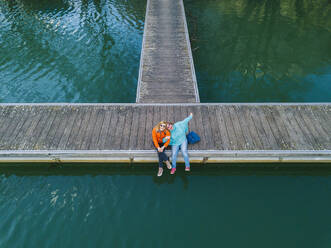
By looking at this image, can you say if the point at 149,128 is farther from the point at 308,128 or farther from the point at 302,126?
the point at 308,128

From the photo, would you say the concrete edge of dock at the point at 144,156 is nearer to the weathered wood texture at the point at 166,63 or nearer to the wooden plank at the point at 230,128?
the wooden plank at the point at 230,128

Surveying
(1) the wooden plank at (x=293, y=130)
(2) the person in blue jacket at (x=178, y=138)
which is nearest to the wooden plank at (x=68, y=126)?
(2) the person in blue jacket at (x=178, y=138)

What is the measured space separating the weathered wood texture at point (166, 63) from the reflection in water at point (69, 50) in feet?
5.68

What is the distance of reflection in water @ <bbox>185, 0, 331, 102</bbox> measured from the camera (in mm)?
15062

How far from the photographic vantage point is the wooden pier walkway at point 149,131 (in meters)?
9.56

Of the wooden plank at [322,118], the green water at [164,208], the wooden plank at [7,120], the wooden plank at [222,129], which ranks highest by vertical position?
the wooden plank at [322,118]

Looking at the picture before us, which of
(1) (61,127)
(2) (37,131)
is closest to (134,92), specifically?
(1) (61,127)

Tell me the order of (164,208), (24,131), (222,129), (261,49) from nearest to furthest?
(164,208) < (24,131) < (222,129) < (261,49)

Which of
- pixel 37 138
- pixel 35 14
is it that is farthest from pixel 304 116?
pixel 35 14

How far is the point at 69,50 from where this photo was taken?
18.2 meters

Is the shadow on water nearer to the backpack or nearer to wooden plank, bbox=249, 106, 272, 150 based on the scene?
wooden plank, bbox=249, 106, 272, 150

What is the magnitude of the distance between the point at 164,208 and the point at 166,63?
9.37 metres

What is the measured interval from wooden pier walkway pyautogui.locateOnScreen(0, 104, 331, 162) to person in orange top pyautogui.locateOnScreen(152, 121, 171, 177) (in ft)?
1.51

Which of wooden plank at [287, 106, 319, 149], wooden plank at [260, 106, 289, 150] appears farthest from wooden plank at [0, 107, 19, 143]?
wooden plank at [287, 106, 319, 149]
